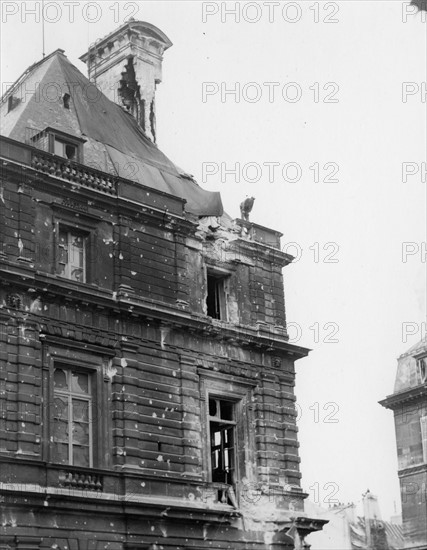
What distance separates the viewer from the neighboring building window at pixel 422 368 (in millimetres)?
45000

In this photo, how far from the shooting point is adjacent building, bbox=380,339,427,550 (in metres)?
43.4

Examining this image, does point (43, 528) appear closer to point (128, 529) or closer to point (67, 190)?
point (128, 529)

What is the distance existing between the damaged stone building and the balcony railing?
38 mm

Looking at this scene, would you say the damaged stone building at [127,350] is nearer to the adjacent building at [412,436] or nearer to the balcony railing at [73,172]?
the balcony railing at [73,172]

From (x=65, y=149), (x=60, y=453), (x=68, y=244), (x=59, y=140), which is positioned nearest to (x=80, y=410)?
(x=60, y=453)

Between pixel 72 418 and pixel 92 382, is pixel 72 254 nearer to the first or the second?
pixel 92 382

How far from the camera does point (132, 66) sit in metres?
32.7

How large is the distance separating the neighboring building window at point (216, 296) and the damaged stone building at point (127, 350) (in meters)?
0.06

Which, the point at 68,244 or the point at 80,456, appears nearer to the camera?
the point at 80,456

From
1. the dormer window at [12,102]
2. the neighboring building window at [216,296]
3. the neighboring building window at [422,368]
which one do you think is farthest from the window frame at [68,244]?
the neighboring building window at [422,368]

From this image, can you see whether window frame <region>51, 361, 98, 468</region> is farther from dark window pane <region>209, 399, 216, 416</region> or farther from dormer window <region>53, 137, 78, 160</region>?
dormer window <region>53, 137, 78, 160</region>

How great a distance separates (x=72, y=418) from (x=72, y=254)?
13.2ft

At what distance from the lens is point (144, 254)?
85.9 feet

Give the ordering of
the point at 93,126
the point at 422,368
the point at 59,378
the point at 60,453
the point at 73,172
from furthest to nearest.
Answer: the point at 422,368 < the point at 93,126 < the point at 73,172 < the point at 59,378 < the point at 60,453
